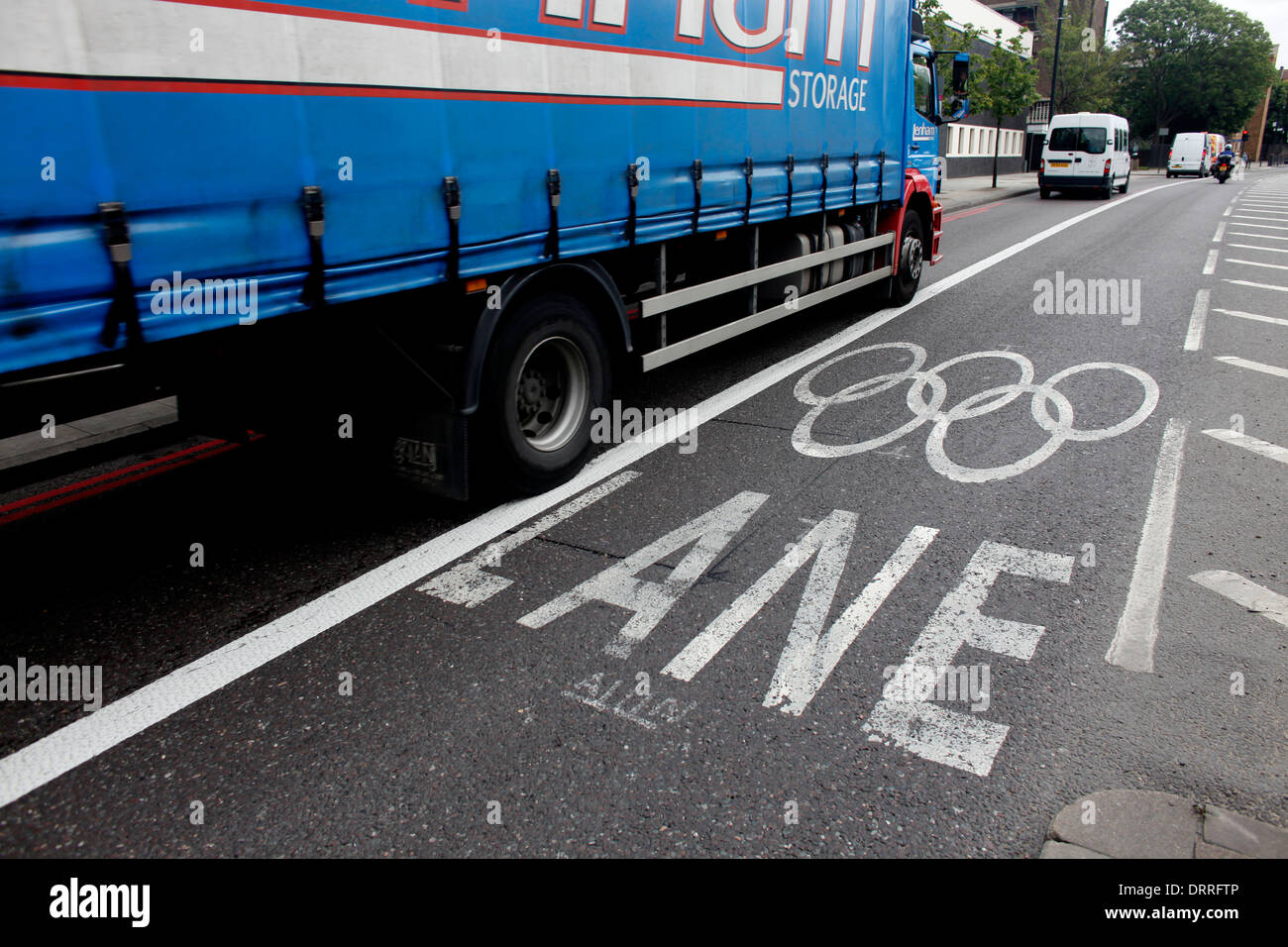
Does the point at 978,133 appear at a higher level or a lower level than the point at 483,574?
higher

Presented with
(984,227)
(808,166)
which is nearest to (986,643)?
(808,166)

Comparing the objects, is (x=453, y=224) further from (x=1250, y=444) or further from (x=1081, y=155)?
(x=1081, y=155)

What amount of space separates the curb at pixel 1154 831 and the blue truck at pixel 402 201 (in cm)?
314

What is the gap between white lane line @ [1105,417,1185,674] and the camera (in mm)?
3518

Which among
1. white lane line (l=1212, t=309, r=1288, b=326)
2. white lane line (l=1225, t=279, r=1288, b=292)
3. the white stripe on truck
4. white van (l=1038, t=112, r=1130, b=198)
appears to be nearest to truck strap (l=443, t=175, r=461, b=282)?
the white stripe on truck

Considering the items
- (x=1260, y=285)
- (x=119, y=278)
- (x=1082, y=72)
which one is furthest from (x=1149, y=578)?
(x=1082, y=72)

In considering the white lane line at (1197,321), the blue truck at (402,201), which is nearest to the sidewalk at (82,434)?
the blue truck at (402,201)

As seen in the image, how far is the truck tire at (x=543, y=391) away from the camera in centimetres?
471

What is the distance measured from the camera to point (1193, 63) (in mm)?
73438

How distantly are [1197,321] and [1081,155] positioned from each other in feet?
75.2

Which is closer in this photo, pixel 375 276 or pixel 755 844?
pixel 755 844
